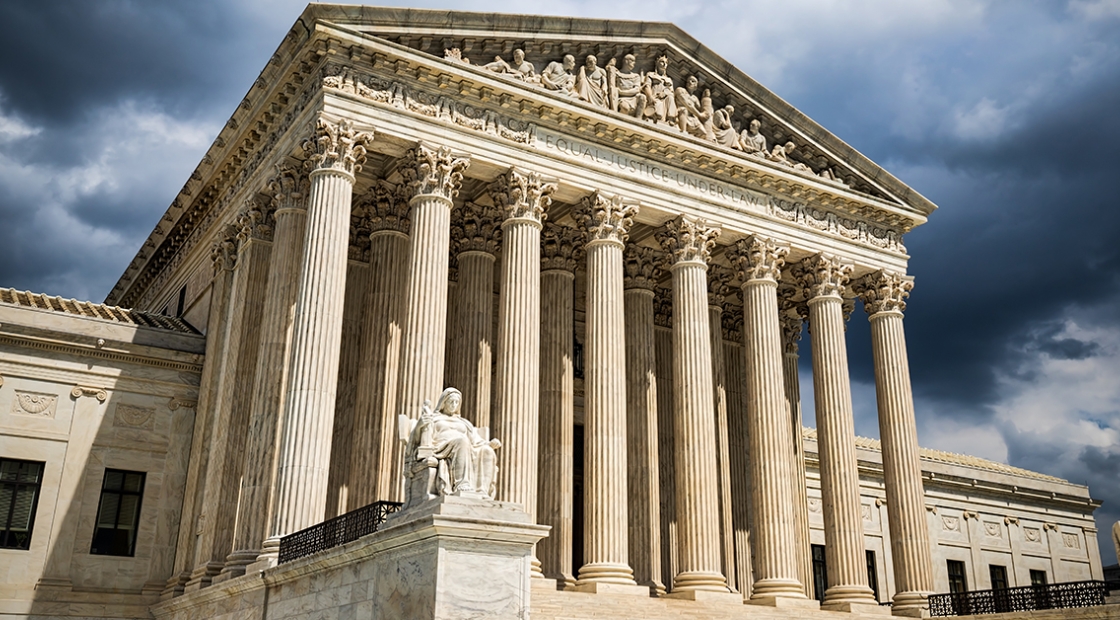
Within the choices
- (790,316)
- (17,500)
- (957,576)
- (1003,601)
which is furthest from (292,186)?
(957,576)

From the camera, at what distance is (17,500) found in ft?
93.4

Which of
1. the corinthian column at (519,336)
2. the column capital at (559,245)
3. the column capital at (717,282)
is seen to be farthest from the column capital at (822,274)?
the corinthian column at (519,336)

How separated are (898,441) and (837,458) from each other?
112 inches

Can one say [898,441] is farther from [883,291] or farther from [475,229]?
[475,229]

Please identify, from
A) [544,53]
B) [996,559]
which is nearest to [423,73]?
[544,53]

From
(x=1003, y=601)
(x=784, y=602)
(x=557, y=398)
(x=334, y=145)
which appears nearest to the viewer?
(x=334, y=145)

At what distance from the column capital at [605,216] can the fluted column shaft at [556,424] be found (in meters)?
3.78

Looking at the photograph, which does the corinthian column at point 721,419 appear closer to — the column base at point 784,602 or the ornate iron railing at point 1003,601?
the column base at point 784,602

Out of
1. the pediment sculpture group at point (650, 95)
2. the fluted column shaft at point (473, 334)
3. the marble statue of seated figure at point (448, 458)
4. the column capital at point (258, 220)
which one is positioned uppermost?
the pediment sculpture group at point (650, 95)

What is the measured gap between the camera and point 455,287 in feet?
113

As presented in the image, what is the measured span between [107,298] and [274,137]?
22220 mm

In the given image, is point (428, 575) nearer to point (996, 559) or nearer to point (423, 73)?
point (423, 73)

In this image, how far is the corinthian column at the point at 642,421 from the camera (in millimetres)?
32500

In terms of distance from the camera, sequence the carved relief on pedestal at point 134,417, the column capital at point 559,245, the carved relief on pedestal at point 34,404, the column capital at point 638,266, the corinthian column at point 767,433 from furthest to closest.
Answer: the column capital at point 638,266 → the column capital at point 559,245 → the carved relief on pedestal at point 134,417 → the corinthian column at point 767,433 → the carved relief on pedestal at point 34,404
